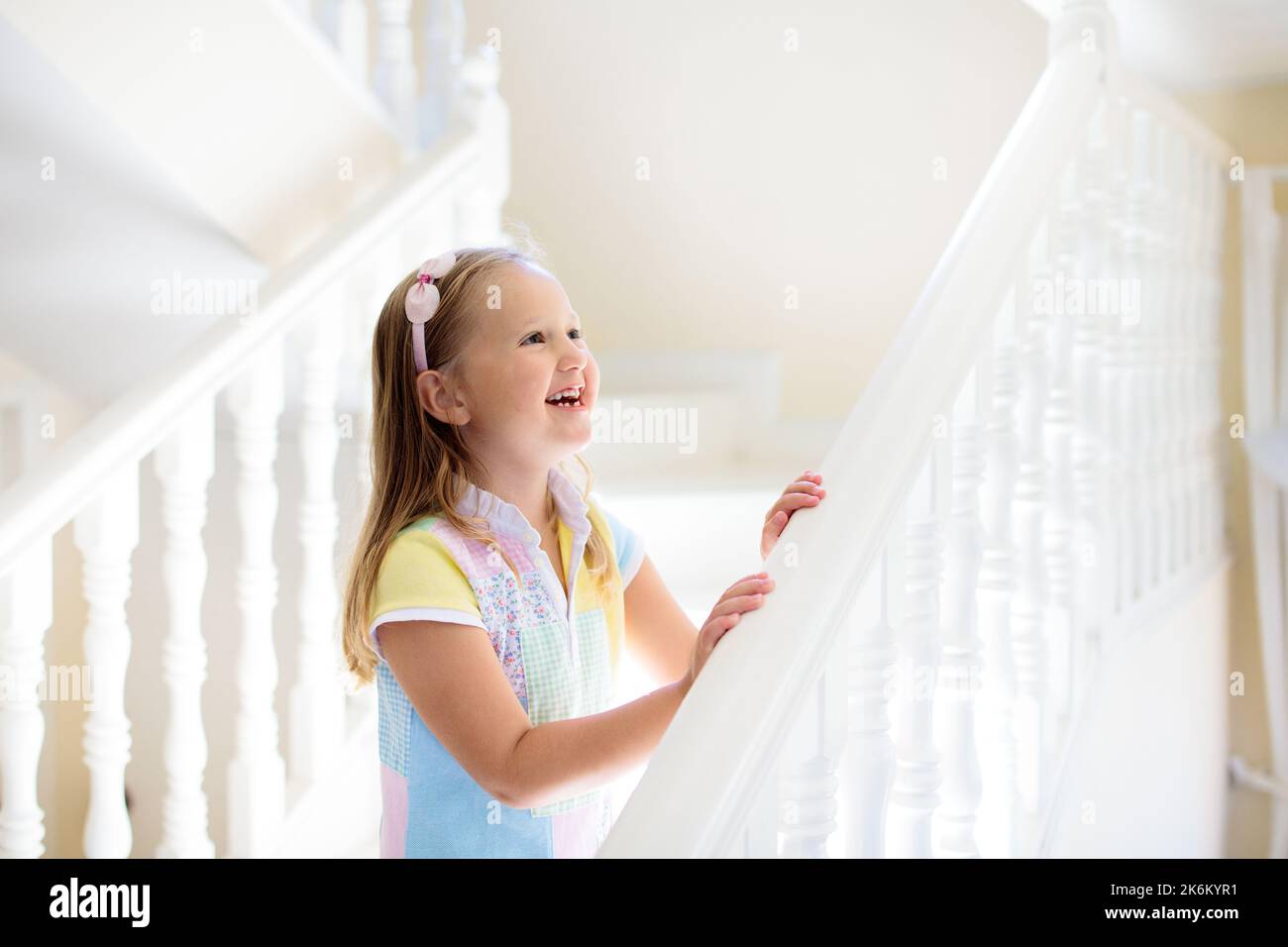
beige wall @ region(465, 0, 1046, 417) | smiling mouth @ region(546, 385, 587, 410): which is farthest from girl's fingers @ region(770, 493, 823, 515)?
beige wall @ region(465, 0, 1046, 417)

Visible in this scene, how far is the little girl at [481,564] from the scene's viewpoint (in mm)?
973

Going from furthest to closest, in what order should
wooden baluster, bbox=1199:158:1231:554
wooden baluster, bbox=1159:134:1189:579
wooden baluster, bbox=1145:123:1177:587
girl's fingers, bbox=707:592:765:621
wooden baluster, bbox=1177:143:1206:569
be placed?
wooden baluster, bbox=1199:158:1231:554, wooden baluster, bbox=1177:143:1206:569, wooden baluster, bbox=1159:134:1189:579, wooden baluster, bbox=1145:123:1177:587, girl's fingers, bbox=707:592:765:621

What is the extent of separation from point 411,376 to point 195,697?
734mm

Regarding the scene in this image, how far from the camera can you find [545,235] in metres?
3.22

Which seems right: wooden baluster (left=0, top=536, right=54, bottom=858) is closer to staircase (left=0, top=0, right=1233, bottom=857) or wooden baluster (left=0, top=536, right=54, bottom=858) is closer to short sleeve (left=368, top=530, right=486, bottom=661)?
staircase (left=0, top=0, right=1233, bottom=857)

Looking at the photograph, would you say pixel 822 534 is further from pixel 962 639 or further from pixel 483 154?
pixel 483 154

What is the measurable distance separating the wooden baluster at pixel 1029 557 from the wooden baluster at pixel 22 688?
3.60 ft

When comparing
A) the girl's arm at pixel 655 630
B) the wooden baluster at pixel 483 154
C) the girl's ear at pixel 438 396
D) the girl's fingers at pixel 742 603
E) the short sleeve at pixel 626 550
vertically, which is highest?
the wooden baluster at pixel 483 154

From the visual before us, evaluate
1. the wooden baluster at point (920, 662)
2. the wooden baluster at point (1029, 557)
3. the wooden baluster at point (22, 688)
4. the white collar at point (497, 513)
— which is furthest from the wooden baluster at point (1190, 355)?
the wooden baluster at point (22, 688)

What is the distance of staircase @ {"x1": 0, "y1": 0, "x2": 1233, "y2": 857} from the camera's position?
2.98ft

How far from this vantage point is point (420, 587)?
38.6 inches

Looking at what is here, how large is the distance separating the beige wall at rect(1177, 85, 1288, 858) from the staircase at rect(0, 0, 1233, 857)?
11cm

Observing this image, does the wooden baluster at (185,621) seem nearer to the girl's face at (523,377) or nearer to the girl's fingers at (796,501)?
the girl's face at (523,377)
